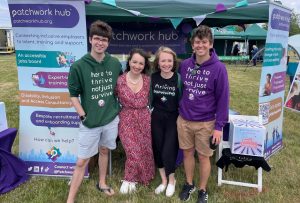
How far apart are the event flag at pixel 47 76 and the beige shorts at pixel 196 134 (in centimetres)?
124

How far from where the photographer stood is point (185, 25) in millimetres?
5008

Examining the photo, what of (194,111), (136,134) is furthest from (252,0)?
(136,134)

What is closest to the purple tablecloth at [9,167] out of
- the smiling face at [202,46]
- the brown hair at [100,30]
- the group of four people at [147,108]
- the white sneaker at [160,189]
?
the group of four people at [147,108]

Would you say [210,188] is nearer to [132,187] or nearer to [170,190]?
[170,190]

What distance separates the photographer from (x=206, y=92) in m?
2.98

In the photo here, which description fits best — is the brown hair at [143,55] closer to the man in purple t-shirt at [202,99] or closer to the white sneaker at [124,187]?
the man in purple t-shirt at [202,99]

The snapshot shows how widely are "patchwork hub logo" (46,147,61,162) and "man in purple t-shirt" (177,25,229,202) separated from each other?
4.86ft

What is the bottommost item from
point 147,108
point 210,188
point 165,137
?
point 210,188

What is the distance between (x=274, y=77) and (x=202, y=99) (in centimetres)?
186

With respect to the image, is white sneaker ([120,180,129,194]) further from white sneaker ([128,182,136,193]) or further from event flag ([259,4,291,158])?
event flag ([259,4,291,158])

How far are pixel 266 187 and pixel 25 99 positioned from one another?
2.91m

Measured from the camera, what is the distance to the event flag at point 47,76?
11.2 feet

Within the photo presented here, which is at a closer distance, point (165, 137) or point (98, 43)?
point (98, 43)

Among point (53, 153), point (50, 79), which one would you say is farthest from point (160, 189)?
point (50, 79)
